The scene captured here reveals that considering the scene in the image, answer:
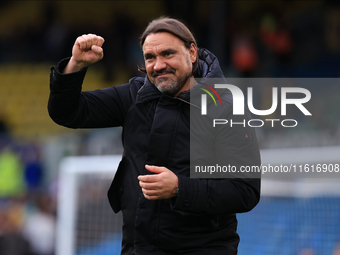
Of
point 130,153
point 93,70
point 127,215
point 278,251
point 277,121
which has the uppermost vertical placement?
point 93,70

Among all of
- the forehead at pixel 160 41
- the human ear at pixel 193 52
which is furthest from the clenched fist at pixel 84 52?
the human ear at pixel 193 52

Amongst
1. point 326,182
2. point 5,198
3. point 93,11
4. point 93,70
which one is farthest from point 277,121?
point 93,11

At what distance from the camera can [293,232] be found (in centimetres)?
409

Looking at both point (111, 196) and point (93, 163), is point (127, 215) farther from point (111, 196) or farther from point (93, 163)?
point (93, 163)

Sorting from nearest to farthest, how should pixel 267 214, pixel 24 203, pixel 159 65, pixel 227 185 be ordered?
pixel 227 185
pixel 159 65
pixel 267 214
pixel 24 203

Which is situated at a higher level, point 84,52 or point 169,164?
point 84,52

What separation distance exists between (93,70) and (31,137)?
14.8 feet

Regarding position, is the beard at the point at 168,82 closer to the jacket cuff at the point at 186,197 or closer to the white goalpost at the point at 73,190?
the jacket cuff at the point at 186,197

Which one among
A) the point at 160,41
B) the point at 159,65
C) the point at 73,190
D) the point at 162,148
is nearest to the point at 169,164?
the point at 162,148

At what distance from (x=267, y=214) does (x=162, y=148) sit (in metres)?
2.59

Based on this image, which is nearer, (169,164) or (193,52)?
(169,164)

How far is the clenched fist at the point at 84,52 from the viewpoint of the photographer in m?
2.02

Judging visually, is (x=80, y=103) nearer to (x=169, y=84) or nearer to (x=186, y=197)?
(x=169, y=84)

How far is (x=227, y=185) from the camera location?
75.2 inches
